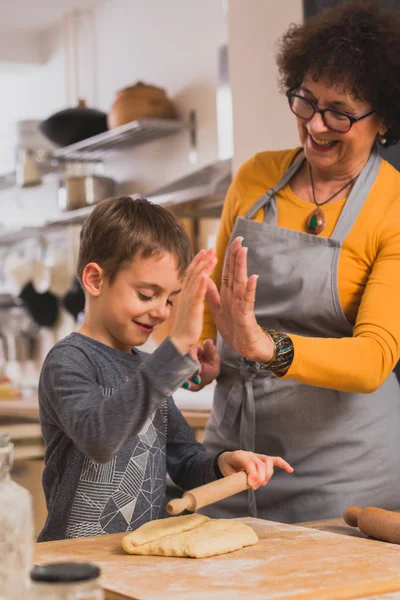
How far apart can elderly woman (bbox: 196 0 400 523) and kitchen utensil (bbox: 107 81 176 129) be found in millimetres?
2191

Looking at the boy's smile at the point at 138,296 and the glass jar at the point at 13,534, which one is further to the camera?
the boy's smile at the point at 138,296

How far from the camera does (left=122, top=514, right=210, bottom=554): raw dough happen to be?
43.3 inches

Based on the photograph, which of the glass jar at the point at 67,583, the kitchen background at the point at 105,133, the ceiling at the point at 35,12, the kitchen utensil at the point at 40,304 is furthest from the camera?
the kitchen utensil at the point at 40,304

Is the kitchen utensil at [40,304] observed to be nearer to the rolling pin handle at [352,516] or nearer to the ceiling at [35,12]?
the ceiling at [35,12]

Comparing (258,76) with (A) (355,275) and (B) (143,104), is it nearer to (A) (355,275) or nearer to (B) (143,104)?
(A) (355,275)

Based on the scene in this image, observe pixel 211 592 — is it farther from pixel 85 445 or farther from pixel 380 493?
pixel 380 493

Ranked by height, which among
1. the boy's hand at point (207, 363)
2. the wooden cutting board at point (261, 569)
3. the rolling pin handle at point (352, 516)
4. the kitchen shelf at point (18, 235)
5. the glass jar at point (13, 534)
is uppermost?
the kitchen shelf at point (18, 235)

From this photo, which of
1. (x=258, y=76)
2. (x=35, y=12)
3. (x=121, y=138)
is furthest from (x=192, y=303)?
(x=35, y=12)

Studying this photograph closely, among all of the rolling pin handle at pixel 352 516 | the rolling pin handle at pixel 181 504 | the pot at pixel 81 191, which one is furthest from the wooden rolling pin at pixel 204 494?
the pot at pixel 81 191

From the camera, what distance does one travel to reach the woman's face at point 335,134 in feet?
5.02

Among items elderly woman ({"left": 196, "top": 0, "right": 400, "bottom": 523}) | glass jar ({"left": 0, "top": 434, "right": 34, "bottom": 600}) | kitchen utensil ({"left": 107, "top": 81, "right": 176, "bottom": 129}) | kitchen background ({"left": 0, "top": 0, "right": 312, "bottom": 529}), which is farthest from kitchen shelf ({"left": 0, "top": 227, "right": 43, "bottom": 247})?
glass jar ({"left": 0, "top": 434, "right": 34, "bottom": 600})

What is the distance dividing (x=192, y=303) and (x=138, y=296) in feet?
0.80

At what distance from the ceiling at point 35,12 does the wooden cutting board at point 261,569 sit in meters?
3.89

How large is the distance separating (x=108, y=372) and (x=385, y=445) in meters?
0.55
